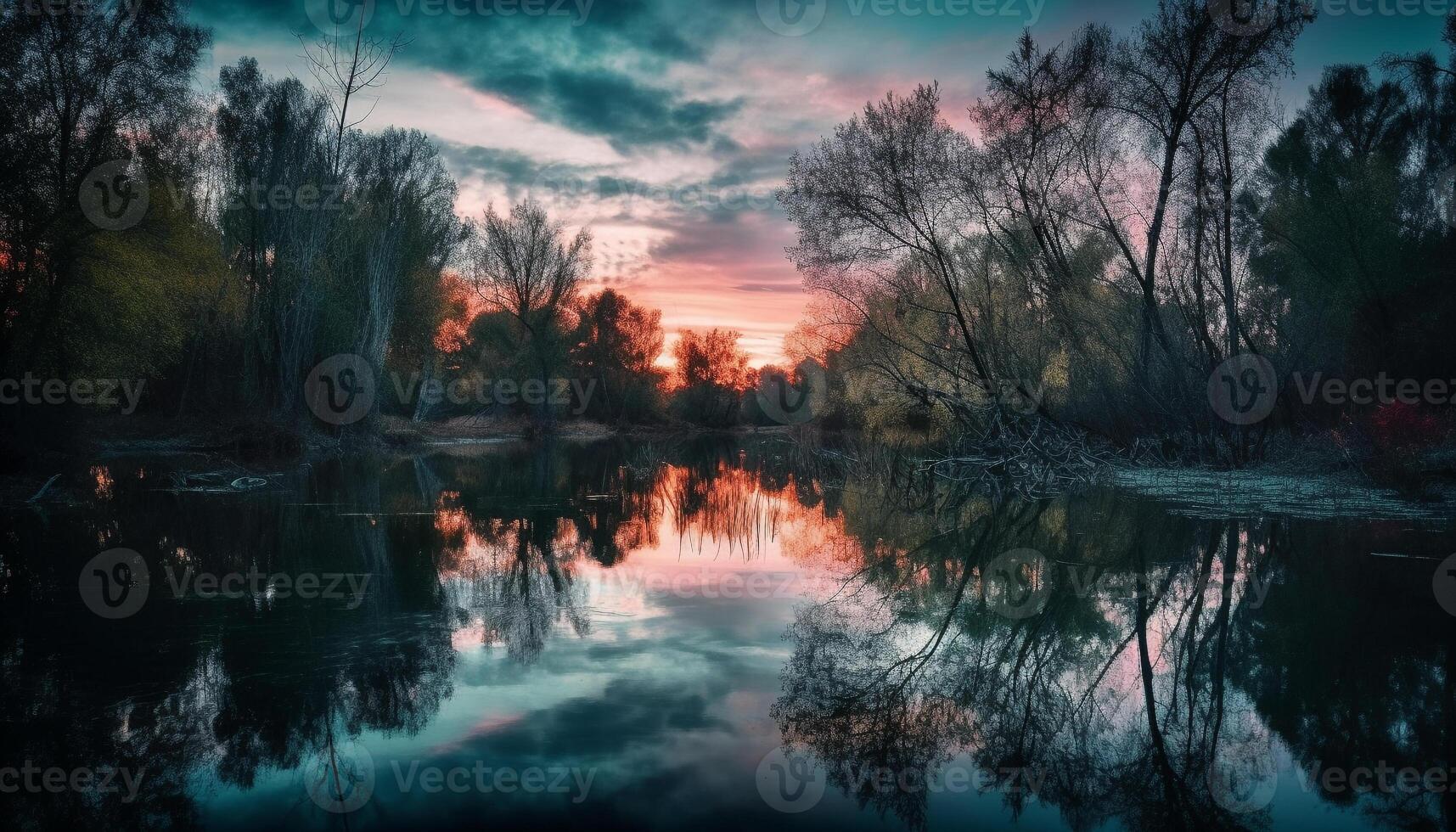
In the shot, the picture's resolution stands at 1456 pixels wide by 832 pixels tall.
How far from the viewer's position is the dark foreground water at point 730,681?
3.45 m

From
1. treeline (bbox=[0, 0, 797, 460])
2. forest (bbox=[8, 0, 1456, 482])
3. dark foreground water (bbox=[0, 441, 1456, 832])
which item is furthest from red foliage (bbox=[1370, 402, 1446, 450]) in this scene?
treeline (bbox=[0, 0, 797, 460])

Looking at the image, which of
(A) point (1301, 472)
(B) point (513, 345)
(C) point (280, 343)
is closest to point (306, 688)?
(A) point (1301, 472)

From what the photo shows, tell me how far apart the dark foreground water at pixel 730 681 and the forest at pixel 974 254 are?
26.1ft

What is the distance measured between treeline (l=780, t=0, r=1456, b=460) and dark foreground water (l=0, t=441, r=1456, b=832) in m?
9.48

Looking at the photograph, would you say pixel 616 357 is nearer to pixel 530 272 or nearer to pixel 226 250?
pixel 530 272

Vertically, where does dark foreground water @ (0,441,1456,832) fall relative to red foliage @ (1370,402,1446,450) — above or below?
below

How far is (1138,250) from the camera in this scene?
19547 millimetres

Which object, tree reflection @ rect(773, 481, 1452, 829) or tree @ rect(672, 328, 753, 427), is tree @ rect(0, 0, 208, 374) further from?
tree @ rect(672, 328, 753, 427)

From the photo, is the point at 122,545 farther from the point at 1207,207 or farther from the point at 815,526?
the point at 1207,207

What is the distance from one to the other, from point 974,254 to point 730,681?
63.0 feet

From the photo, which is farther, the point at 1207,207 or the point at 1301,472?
the point at 1207,207

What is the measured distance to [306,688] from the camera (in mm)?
4660

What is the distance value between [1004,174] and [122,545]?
18576 mm

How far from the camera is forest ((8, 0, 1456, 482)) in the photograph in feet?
50.9
